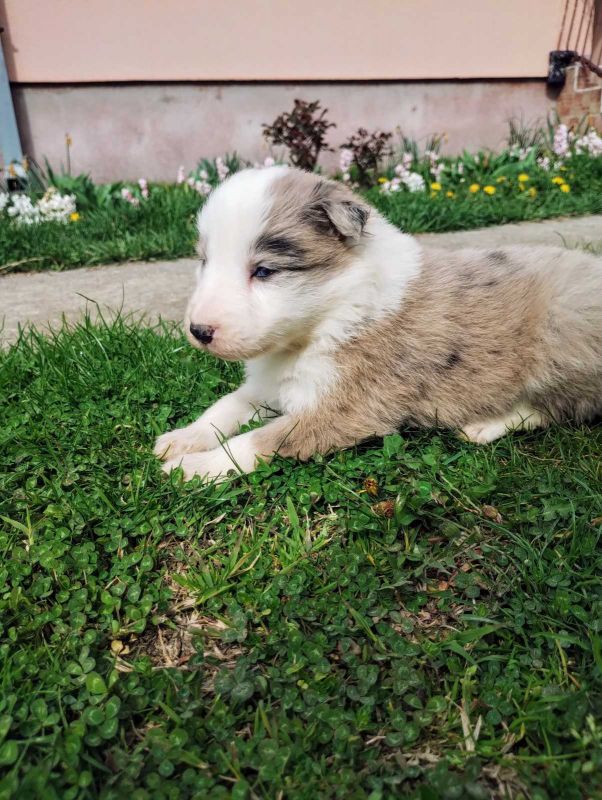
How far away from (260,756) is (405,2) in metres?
8.48

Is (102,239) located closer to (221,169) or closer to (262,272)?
(221,169)

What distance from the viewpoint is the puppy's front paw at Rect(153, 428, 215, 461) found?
266cm

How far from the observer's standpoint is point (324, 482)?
249 centimetres

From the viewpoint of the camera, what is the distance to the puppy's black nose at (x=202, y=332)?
2.27 meters

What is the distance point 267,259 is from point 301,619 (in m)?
1.23

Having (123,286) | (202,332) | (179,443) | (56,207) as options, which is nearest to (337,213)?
(202,332)

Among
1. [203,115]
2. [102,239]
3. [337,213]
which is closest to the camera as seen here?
[337,213]

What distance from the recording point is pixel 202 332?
7.46 ft

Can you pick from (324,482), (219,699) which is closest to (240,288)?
(324,482)

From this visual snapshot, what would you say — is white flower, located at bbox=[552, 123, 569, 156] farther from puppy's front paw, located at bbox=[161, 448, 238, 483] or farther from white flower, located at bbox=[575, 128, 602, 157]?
puppy's front paw, located at bbox=[161, 448, 238, 483]

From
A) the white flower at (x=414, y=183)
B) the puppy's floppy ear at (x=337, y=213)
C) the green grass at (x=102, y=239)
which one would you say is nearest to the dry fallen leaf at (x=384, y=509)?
the puppy's floppy ear at (x=337, y=213)

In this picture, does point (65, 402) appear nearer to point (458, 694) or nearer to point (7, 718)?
point (7, 718)

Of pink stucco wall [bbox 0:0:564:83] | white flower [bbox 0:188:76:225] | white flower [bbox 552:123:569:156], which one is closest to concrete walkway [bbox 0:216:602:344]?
white flower [bbox 0:188:76:225]

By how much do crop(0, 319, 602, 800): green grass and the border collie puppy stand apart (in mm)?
140
